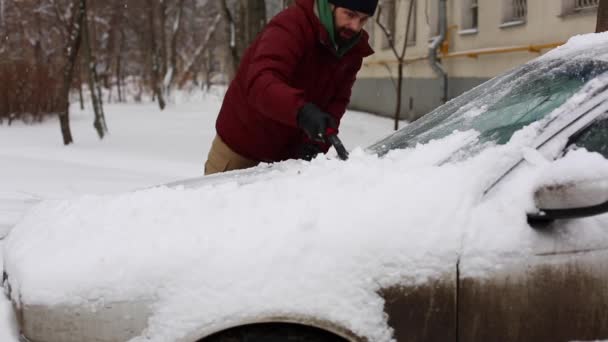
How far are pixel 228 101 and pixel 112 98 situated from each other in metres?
28.8

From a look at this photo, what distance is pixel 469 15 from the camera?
48.1 feet

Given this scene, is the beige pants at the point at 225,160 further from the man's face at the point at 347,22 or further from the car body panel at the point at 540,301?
the car body panel at the point at 540,301

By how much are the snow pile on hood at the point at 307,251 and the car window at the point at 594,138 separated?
67mm

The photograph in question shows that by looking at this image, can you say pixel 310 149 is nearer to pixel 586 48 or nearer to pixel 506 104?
pixel 506 104

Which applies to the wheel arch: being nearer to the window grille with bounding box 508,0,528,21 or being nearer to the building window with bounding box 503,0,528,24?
the window grille with bounding box 508,0,528,21

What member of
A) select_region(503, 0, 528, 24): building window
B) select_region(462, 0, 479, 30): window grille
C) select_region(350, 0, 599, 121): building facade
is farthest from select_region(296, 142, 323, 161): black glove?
select_region(462, 0, 479, 30): window grille

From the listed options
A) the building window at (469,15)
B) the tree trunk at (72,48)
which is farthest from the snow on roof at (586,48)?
the building window at (469,15)

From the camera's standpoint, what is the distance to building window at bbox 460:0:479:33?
574 inches

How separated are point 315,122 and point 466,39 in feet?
40.4

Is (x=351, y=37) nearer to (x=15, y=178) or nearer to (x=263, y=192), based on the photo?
(x=263, y=192)

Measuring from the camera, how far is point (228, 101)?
3.67 m

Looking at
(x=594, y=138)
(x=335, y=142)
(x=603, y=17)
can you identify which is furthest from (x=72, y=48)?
(x=594, y=138)

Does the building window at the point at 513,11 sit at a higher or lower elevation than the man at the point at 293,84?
lower

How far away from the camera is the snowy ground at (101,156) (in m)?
7.38
